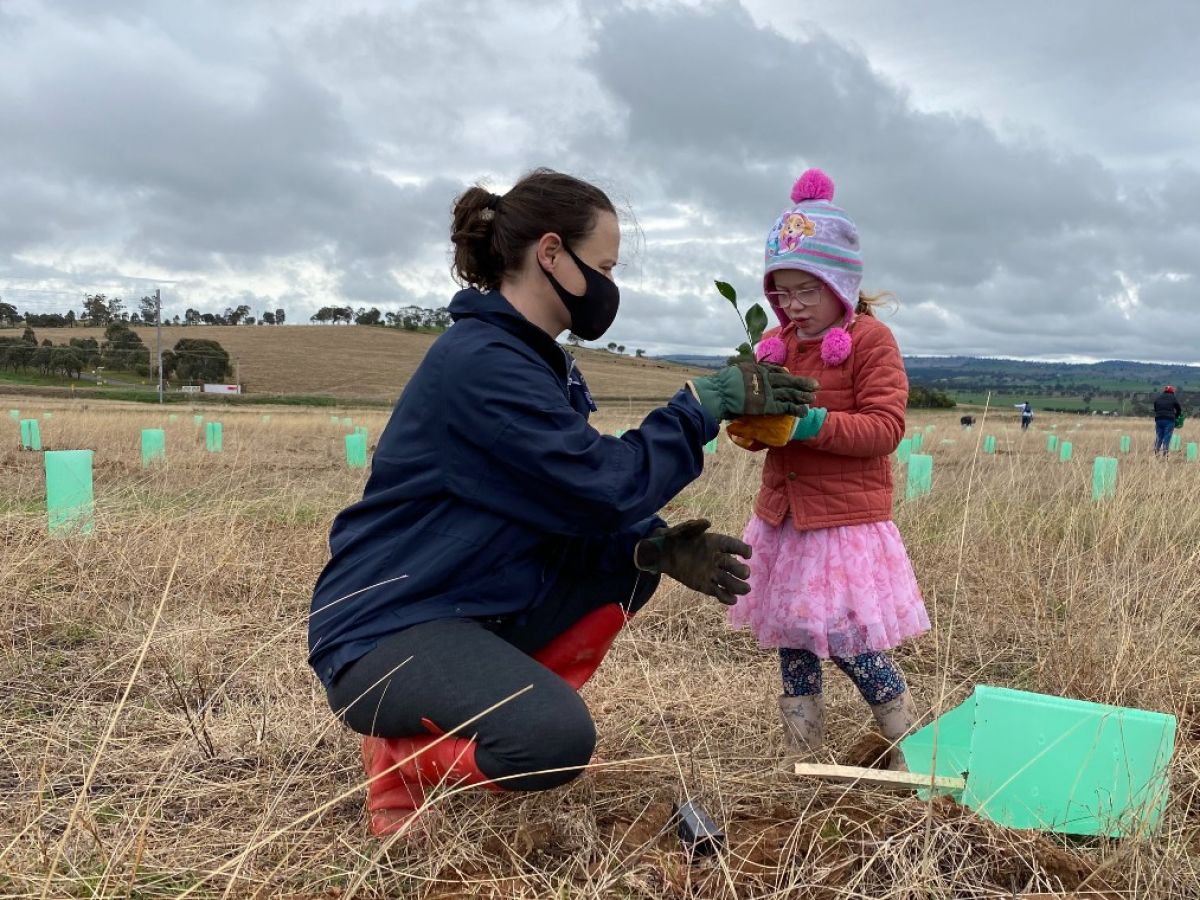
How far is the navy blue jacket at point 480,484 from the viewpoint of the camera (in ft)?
6.12

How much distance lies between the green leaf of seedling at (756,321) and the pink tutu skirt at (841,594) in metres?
0.54

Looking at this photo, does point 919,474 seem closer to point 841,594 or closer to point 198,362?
point 841,594

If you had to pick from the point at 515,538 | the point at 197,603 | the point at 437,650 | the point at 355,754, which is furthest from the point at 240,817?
the point at 197,603

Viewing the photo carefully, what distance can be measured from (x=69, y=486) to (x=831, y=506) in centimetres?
416

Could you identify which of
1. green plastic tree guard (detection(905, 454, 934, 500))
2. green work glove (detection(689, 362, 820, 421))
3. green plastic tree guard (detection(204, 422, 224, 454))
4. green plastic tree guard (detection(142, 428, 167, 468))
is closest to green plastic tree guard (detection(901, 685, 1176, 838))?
green work glove (detection(689, 362, 820, 421))

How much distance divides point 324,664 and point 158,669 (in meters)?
1.22

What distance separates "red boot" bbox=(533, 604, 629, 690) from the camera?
7.48 ft

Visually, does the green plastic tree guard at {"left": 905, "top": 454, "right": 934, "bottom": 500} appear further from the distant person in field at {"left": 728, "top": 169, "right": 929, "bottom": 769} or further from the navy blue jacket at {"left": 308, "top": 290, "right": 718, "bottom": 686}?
the navy blue jacket at {"left": 308, "top": 290, "right": 718, "bottom": 686}

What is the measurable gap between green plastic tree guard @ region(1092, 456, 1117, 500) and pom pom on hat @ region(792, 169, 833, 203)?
400 centimetres

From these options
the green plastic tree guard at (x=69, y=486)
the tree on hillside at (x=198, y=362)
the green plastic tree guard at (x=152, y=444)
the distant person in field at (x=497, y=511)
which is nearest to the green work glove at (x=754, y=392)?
the distant person in field at (x=497, y=511)

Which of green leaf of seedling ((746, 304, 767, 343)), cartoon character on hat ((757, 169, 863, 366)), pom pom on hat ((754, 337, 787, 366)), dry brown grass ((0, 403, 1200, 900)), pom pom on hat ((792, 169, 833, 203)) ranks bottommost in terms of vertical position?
dry brown grass ((0, 403, 1200, 900))

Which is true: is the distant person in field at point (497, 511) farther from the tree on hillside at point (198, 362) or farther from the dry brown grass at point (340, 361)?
the tree on hillside at point (198, 362)

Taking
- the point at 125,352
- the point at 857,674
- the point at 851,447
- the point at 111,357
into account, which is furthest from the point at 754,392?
the point at 125,352

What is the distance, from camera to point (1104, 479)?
19.8ft
